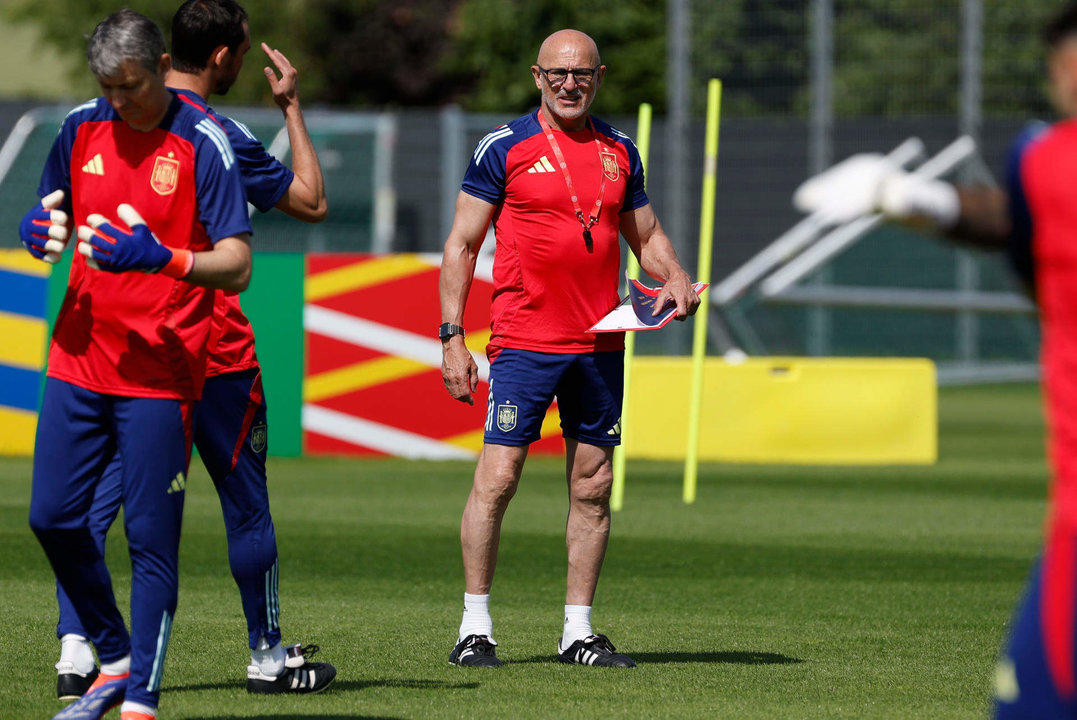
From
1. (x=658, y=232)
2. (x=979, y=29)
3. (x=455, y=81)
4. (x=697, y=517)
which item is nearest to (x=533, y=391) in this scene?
(x=658, y=232)

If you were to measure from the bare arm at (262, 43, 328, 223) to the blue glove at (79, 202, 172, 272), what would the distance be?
95 centimetres

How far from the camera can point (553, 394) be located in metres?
6.30

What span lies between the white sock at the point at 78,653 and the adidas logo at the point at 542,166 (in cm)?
221

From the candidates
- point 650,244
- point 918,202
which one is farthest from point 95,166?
point 650,244

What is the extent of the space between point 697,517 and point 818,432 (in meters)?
3.47

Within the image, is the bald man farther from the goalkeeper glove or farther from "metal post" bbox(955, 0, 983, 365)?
"metal post" bbox(955, 0, 983, 365)

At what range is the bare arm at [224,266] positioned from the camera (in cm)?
→ 439

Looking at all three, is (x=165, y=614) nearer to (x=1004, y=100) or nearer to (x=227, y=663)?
(x=227, y=663)

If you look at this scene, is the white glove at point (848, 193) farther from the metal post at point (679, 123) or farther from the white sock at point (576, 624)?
the metal post at point (679, 123)

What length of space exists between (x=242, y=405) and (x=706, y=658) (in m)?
1.92

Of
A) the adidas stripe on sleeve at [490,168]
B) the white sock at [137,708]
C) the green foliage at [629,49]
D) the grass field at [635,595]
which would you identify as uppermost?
the green foliage at [629,49]

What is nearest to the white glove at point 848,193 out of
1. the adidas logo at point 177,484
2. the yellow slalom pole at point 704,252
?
the adidas logo at point 177,484

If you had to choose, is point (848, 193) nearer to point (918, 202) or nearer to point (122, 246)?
point (918, 202)

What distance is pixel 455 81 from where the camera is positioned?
4019 centimetres
